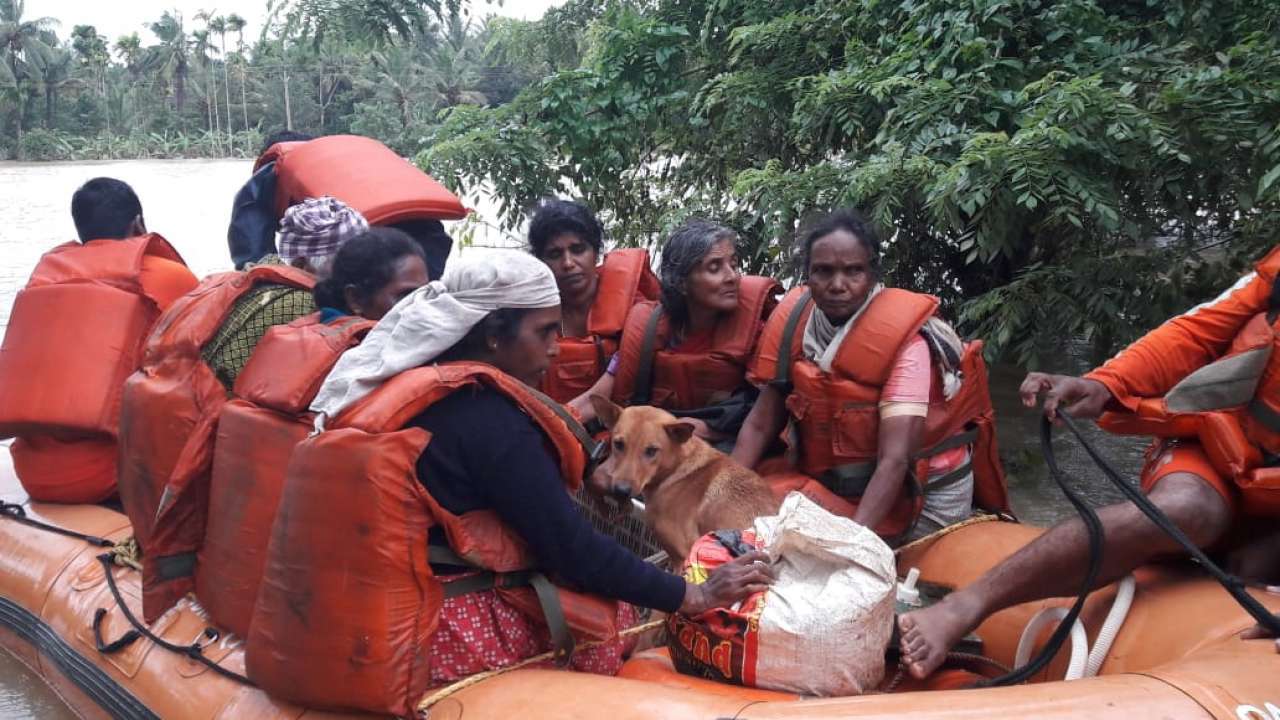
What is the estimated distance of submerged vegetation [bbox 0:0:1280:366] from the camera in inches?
196

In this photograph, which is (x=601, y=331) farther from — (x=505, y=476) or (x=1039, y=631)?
(x=1039, y=631)

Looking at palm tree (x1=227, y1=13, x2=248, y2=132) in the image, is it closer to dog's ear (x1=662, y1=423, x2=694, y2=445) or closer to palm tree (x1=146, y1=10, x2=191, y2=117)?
palm tree (x1=146, y1=10, x2=191, y2=117)

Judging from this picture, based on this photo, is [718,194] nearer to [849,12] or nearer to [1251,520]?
[849,12]

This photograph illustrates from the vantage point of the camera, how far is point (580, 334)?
5.07 metres

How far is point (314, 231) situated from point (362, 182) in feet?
3.90

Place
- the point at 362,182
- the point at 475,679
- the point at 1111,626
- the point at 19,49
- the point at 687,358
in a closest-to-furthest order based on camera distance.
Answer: the point at 475,679, the point at 1111,626, the point at 687,358, the point at 362,182, the point at 19,49

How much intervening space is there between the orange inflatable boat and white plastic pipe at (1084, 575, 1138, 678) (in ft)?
0.03

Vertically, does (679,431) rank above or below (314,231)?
below

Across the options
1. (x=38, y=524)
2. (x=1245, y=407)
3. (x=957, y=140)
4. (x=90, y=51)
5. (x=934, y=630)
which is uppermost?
(x=90, y=51)

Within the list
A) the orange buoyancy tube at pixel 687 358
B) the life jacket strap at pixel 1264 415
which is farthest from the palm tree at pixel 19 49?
the life jacket strap at pixel 1264 415

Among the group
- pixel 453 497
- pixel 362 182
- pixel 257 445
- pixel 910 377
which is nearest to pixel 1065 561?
pixel 910 377

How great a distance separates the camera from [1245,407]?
3.16 meters

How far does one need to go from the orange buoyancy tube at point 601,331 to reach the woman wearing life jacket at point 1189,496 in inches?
81.9

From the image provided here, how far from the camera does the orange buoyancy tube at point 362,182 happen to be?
5750 millimetres
